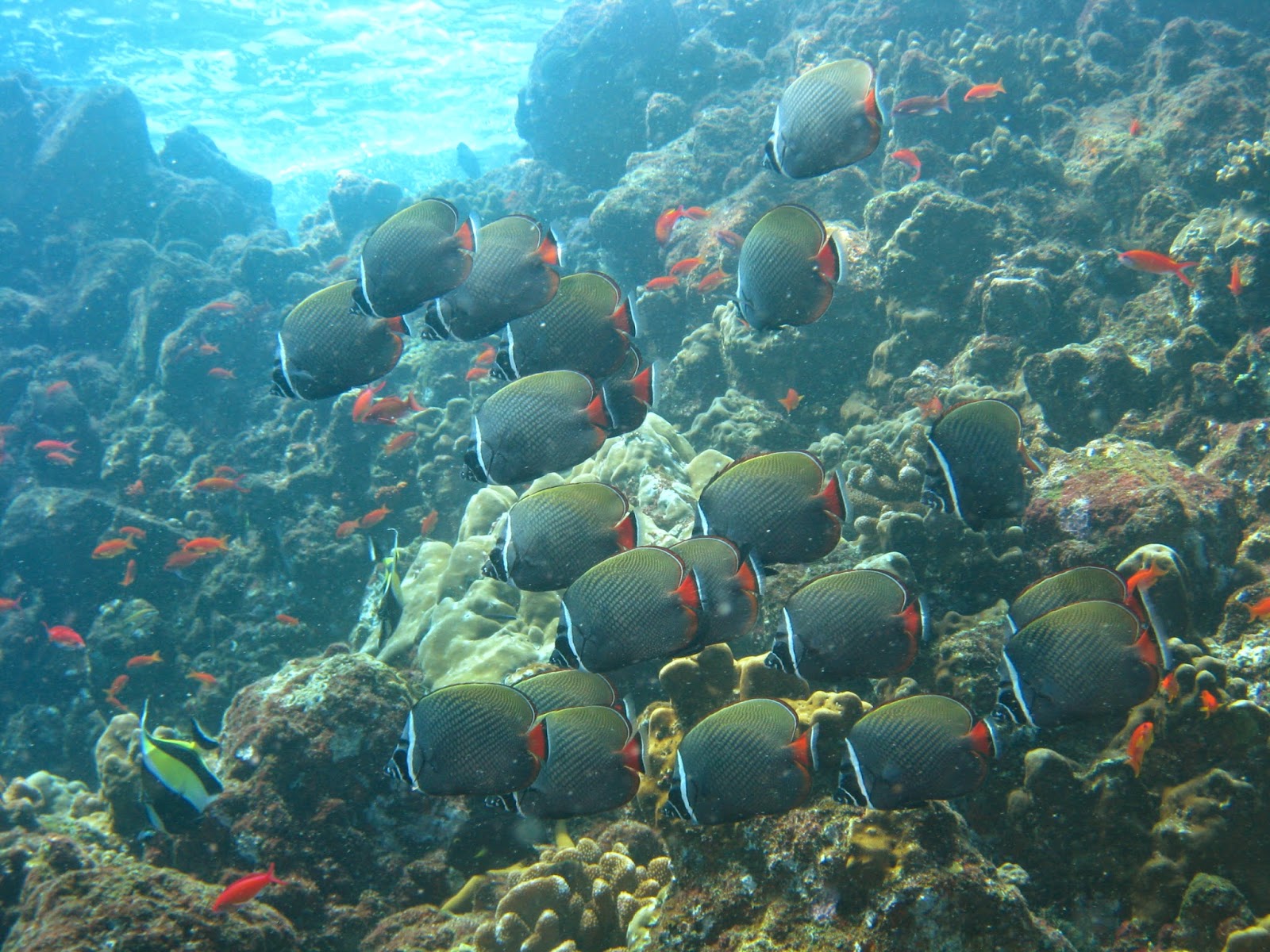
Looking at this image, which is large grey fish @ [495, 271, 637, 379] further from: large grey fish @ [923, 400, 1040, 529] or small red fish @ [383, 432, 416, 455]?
small red fish @ [383, 432, 416, 455]

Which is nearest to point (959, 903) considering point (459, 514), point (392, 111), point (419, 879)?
point (419, 879)

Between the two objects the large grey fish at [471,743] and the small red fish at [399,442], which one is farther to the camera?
the small red fish at [399,442]

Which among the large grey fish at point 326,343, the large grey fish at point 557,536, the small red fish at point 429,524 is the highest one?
the large grey fish at point 326,343

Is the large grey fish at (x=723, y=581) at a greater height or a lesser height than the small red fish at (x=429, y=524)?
greater

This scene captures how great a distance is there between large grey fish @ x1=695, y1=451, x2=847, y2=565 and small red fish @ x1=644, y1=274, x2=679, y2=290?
8.24 m

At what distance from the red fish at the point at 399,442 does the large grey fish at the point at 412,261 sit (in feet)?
25.4

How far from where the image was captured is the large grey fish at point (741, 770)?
245cm

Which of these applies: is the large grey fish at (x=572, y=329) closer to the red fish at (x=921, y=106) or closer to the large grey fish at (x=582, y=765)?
the large grey fish at (x=582, y=765)

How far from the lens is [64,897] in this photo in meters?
3.37

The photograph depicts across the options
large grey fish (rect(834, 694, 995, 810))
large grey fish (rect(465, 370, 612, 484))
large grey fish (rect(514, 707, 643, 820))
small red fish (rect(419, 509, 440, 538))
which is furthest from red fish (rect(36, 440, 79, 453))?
large grey fish (rect(834, 694, 995, 810))

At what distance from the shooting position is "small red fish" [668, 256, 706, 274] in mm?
10219

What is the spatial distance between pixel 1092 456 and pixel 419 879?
6333 mm

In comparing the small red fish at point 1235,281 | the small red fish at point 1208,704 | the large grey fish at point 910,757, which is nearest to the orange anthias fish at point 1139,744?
the small red fish at point 1208,704

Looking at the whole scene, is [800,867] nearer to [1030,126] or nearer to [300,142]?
[1030,126]
